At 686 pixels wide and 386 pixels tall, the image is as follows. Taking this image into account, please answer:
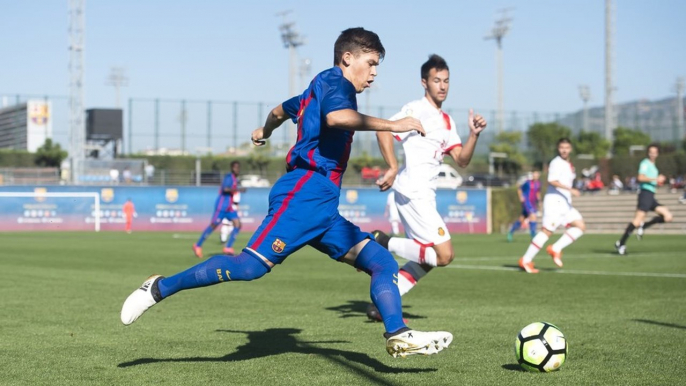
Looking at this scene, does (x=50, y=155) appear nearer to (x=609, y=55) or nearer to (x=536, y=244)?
(x=609, y=55)

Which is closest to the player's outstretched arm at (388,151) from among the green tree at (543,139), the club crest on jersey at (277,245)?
the club crest on jersey at (277,245)

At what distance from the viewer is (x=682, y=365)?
5.77m

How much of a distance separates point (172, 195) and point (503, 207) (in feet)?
52.0

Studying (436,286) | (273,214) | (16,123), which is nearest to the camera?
(273,214)

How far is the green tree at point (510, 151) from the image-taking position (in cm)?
6938

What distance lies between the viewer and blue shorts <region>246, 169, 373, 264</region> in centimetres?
539

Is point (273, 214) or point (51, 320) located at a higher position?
point (273, 214)

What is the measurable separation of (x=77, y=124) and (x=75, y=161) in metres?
1.83

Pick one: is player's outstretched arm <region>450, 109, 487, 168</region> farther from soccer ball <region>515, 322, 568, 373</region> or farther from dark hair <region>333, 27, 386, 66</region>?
soccer ball <region>515, 322, 568, 373</region>

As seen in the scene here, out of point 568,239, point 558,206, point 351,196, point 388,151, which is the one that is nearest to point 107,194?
point 351,196

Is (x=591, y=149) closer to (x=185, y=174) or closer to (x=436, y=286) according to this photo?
(x=185, y=174)

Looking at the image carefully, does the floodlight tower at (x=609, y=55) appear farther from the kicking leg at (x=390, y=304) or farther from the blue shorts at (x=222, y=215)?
the kicking leg at (x=390, y=304)

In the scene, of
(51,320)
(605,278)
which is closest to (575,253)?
(605,278)

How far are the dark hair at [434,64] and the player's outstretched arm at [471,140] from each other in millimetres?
822
